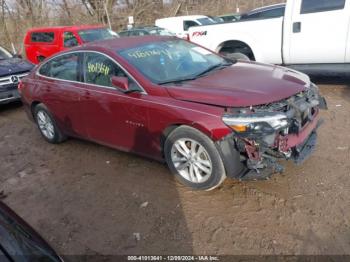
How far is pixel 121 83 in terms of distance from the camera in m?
3.83

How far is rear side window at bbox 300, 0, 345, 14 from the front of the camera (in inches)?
241

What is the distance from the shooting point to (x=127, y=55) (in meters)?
4.13

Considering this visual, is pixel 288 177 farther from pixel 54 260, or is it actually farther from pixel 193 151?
pixel 54 260

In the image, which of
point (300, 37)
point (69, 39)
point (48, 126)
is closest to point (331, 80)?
point (300, 37)

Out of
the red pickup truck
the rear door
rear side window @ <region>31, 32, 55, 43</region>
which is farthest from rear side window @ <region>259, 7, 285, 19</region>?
rear side window @ <region>31, 32, 55, 43</region>

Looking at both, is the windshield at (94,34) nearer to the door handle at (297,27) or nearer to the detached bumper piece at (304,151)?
the door handle at (297,27)

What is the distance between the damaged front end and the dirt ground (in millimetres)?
374

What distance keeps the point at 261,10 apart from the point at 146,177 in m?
5.17

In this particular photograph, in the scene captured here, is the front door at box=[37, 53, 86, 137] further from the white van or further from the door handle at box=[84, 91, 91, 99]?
the white van

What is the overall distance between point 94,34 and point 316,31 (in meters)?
6.69

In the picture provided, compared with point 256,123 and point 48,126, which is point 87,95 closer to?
point 48,126

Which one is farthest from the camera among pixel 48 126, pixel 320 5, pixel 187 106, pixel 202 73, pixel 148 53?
pixel 320 5

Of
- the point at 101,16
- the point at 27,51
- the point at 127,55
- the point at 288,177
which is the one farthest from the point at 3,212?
the point at 101,16

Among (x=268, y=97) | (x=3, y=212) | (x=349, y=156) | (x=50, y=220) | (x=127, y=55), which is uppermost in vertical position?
(x=127, y=55)
